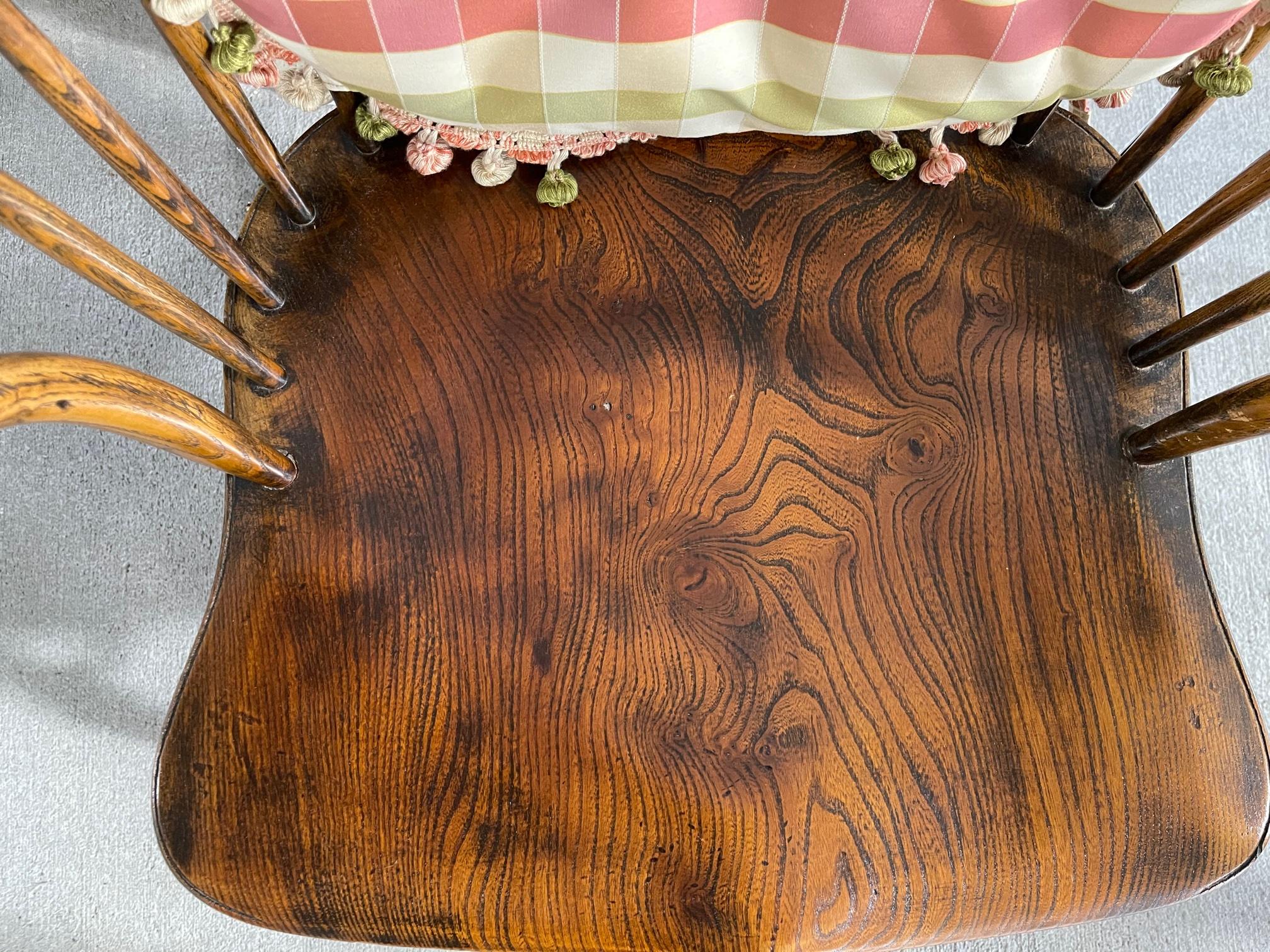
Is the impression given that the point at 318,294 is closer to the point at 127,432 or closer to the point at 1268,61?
the point at 127,432

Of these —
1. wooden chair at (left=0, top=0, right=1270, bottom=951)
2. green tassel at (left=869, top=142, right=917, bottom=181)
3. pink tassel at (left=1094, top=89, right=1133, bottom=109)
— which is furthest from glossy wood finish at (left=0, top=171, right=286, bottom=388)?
pink tassel at (left=1094, top=89, right=1133, bottom=109)

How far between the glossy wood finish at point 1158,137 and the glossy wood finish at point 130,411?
53 centimetres

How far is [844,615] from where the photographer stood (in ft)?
1.87

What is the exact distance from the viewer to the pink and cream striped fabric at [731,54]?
45 cm

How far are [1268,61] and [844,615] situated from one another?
0.92 meters

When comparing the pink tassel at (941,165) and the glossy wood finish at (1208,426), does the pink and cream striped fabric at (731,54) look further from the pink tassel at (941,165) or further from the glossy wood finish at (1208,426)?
the glossy wood finish at (1208,426)

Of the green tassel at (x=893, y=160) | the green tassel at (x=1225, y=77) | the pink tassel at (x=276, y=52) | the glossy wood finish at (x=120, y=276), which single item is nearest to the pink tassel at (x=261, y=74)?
the pink tassel at (x=276, y=52)

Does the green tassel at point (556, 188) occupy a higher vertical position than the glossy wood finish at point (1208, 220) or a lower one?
higher

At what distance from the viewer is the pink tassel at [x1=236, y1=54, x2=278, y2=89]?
19.4 inches

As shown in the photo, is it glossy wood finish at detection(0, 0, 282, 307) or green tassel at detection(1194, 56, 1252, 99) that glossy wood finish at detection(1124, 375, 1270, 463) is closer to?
green tassel at detection(1194, 56, 1252, 99)

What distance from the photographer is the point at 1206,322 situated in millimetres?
559

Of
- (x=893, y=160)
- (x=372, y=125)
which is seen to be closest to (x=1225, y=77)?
(x=893, y=160)

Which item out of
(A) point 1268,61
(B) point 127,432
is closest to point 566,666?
(B) point 127,432

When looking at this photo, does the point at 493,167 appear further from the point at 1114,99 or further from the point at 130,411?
the point at 1114,99
